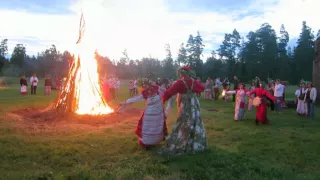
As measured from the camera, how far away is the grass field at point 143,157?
6082mm

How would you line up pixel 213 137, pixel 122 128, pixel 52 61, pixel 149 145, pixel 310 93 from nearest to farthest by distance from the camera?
pixel 149 145
pixel 213 137
pixel 122 128
pixel 310 93
pixel 52 61

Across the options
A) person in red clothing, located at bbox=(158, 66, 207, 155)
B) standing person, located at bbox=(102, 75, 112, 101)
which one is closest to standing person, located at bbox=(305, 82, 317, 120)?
person in red clothing, located at bbox=(158, 66, 207, 155)

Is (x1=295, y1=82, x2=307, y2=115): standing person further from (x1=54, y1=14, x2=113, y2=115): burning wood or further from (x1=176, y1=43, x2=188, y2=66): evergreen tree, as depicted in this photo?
(x1=176, y1=43, x2=188, y2=66): evergreen tree

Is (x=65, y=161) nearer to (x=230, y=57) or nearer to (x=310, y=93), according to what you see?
(x=310, y=93)

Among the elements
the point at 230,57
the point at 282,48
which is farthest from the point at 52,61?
the point at 282,48

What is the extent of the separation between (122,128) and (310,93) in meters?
9.57

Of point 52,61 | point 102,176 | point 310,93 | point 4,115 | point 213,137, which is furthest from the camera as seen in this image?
point 52,61

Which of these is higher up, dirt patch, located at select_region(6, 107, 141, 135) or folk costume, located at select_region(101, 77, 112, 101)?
folk costume, located at select_region(101, 77, 112, 101)

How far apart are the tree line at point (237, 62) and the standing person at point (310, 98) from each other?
1682 inches

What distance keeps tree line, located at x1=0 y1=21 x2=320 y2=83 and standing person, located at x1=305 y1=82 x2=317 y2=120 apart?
140ft

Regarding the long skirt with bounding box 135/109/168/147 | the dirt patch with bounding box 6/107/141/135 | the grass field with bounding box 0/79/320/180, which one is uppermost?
the long skirt with bounding box 135/109/168/147

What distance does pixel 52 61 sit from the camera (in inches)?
2613

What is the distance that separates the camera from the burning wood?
12898 millimetres

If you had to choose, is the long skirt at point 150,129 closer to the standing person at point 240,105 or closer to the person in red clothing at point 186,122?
the person in red clothing at point 186,122
